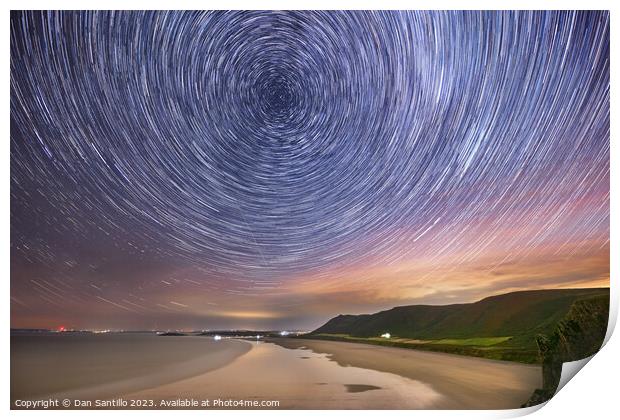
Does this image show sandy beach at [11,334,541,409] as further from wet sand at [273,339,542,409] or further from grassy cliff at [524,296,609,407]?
grassy cliff at [524,296,609,407]

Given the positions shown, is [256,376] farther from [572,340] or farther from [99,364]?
[572,340]

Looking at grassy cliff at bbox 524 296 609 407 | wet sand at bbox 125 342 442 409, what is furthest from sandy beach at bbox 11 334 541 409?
grassy cliff at bbox 524 296 609 407
